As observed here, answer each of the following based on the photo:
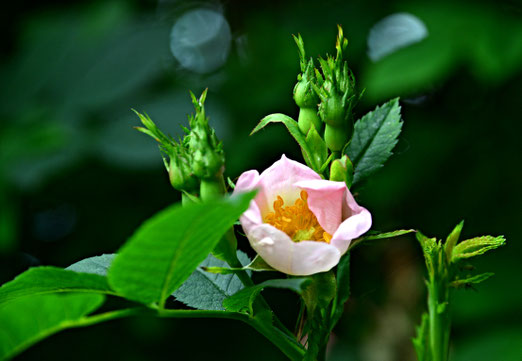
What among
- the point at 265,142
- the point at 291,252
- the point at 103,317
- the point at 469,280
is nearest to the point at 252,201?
the point at 291,252

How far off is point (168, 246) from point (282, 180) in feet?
0.67

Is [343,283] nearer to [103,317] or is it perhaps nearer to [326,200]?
[326,200]

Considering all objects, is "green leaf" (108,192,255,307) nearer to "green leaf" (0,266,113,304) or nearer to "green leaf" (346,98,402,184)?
"green leaf" (0,266,113,304)

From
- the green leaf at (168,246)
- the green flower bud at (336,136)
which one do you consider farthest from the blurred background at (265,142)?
the green leaf at (168,246)

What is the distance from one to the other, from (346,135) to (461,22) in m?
1.24

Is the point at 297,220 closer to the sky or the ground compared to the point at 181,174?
closer to the ground

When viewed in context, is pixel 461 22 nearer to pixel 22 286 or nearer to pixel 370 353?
pixel 370 353

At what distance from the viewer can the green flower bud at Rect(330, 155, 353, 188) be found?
0.62 metres

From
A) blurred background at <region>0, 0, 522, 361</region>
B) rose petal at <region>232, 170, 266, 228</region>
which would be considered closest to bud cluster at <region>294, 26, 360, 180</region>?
rose petal at <region>232, 170, 266, 228</region>

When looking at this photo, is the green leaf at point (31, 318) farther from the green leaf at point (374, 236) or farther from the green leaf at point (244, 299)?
the green leaf at point (374, 236)

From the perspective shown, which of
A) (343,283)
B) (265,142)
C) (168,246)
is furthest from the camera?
(265,142)

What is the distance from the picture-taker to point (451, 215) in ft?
6.76

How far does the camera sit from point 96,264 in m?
0.72

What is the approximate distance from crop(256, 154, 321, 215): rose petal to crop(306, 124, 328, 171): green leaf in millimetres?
39
